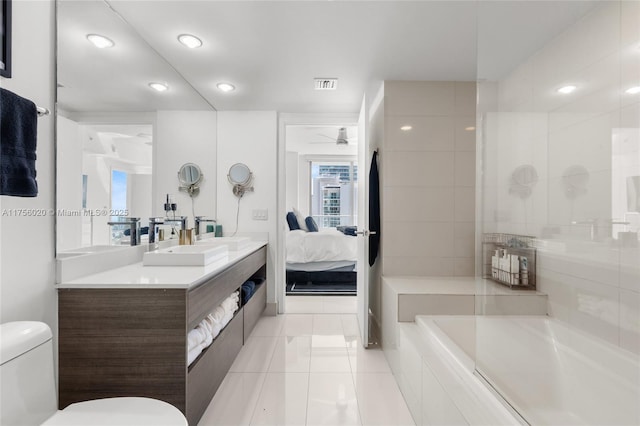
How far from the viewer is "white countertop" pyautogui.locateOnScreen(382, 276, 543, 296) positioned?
5.72 ft

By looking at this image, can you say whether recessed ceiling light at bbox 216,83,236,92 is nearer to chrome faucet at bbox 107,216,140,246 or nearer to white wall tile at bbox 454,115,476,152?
chrome faucet at bbox 107,216,140,246

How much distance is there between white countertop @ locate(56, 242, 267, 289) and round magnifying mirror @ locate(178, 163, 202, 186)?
99 centimetres

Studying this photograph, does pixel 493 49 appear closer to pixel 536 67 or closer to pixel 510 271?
pixel 536 67

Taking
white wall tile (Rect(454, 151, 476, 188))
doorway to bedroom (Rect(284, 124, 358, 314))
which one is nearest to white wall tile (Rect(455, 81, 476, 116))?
white wall tile (Rect(454, 151, 476, 188))

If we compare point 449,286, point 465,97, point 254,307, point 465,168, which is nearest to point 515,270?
point 449,286

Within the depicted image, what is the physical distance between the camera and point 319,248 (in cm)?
448

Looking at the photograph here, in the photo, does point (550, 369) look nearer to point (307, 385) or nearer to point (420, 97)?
point (307, 385)

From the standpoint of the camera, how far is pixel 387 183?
2664mm

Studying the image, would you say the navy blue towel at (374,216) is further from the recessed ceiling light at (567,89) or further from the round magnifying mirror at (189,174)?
the round magnifying mirror at (189,174)

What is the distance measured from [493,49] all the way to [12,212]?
2.43m

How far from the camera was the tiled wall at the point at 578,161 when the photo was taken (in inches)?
47.3

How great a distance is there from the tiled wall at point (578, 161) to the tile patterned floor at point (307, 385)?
3.56 ft

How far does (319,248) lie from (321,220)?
2666 mm

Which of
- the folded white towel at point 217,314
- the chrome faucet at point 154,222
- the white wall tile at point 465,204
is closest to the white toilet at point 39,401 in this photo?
the folded white towel at point 217,314
